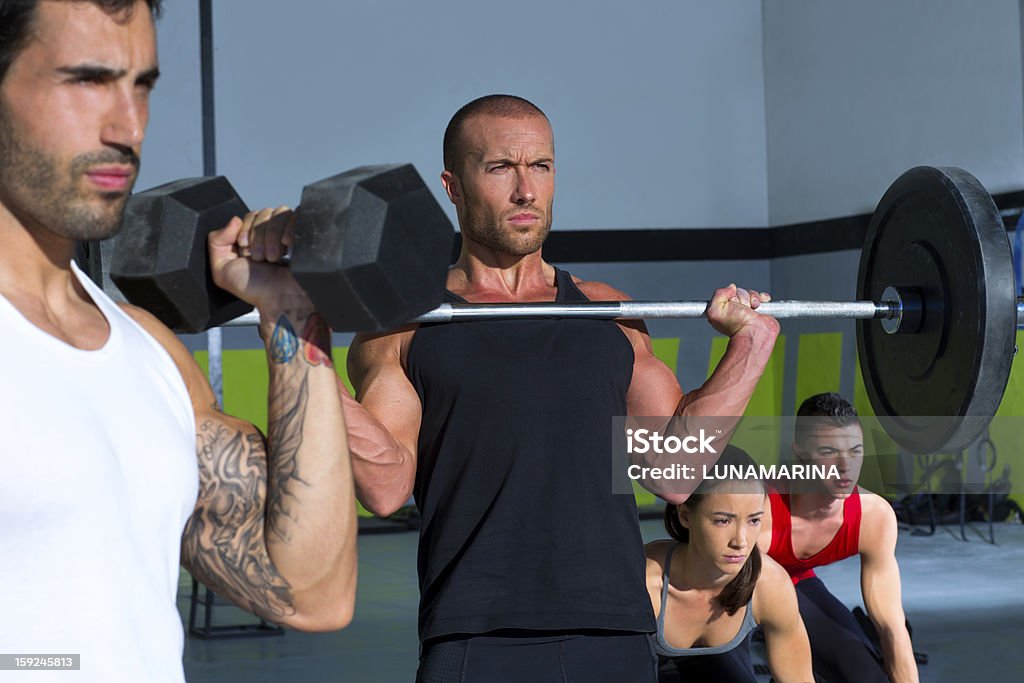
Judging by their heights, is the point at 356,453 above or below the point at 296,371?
below

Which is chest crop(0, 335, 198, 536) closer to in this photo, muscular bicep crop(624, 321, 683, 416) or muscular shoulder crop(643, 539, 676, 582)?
muscular bicep crop(624, 321, 683, 416)

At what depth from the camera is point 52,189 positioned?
3.41ft

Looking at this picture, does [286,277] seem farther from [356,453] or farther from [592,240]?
[592,240]

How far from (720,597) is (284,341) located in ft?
6.90

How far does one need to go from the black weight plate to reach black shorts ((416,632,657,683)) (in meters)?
0.81

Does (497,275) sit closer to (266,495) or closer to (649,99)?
(266,495)

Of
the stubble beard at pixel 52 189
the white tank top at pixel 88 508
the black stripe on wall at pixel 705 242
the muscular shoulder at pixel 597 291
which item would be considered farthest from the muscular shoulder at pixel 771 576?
the black stripe on wall at pixel 705 242

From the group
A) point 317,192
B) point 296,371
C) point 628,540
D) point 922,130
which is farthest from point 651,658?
point 922,130

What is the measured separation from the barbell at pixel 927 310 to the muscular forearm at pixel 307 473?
0.58m

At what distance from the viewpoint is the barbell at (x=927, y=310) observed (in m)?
2.11

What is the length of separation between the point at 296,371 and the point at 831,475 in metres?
2.48

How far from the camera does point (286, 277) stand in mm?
1241

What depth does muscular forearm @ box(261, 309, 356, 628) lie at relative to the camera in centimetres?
120

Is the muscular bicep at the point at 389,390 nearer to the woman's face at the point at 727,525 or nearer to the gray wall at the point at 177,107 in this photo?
the woman's face at the point at 727,525
